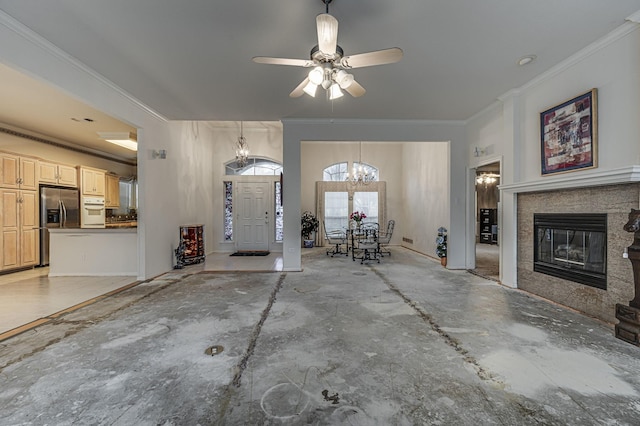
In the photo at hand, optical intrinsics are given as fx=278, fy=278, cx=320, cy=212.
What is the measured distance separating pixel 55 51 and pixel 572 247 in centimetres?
607

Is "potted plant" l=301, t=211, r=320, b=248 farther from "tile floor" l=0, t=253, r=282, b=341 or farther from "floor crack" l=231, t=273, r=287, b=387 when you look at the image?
"floor crack" l=231, t=273, r=287, b=387

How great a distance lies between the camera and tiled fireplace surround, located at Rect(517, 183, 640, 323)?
2.66m

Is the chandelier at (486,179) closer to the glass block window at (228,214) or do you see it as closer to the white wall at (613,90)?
the white wall at (613,90)

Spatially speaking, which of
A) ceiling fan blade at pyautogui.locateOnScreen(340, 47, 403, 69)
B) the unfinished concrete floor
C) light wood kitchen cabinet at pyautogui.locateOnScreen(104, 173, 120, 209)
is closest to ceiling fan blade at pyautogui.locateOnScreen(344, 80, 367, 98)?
ceiling fan blade at pyautogui.locateOnScreen(340, 47, 403, 69)

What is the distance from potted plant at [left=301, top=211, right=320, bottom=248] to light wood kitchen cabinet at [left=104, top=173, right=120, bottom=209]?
5.06 m

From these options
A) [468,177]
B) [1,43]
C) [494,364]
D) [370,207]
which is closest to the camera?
[494,364]

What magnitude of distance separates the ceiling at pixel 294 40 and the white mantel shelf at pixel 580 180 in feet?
4.39

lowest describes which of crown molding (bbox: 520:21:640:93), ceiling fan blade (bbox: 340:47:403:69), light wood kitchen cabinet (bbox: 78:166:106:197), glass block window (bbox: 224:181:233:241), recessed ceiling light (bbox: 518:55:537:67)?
glass block window (bbox: 224:181:233:241)

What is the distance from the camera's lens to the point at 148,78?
3.56m

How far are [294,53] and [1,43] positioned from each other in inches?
101

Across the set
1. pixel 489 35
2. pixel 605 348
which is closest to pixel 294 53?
pixel 489 35

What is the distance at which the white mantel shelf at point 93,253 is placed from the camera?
15.8 ft

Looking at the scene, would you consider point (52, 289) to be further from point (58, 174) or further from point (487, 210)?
point (487, 210)

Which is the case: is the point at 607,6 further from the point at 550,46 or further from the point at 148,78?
the point at 148,78
